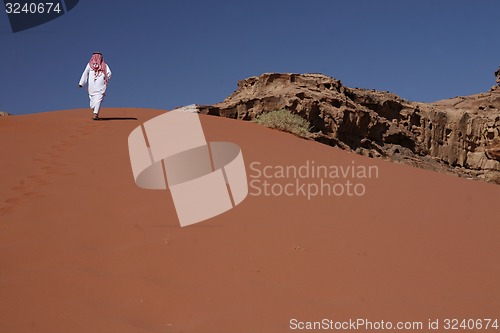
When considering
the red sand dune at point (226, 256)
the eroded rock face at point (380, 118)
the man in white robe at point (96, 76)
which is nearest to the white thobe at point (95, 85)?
the man in white robe at point (96, 76)

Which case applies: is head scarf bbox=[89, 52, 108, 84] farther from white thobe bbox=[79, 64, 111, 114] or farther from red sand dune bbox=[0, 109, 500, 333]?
red sand dune bbox=[0, 109, 500, 333]

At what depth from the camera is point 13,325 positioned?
9.32 feet

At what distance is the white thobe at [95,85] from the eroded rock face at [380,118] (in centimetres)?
394

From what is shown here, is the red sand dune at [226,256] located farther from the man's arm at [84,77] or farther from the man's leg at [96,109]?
the man's arm at [84,77]

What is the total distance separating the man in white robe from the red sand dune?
4328 mm

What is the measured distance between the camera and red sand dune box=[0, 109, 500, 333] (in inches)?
126

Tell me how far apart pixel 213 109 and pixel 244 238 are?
10.6 meters

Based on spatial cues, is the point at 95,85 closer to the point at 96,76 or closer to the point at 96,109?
the point at 96,76

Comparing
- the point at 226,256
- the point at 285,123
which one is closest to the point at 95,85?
the point at 285,123

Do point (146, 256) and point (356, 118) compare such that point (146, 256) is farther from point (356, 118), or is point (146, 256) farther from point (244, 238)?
point (356, 118)

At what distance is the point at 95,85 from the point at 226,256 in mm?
8114

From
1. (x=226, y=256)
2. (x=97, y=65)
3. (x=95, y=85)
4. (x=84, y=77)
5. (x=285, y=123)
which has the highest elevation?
(x=97, y=65)

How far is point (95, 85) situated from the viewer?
36.3ft

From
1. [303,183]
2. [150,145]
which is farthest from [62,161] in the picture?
[303,183]
